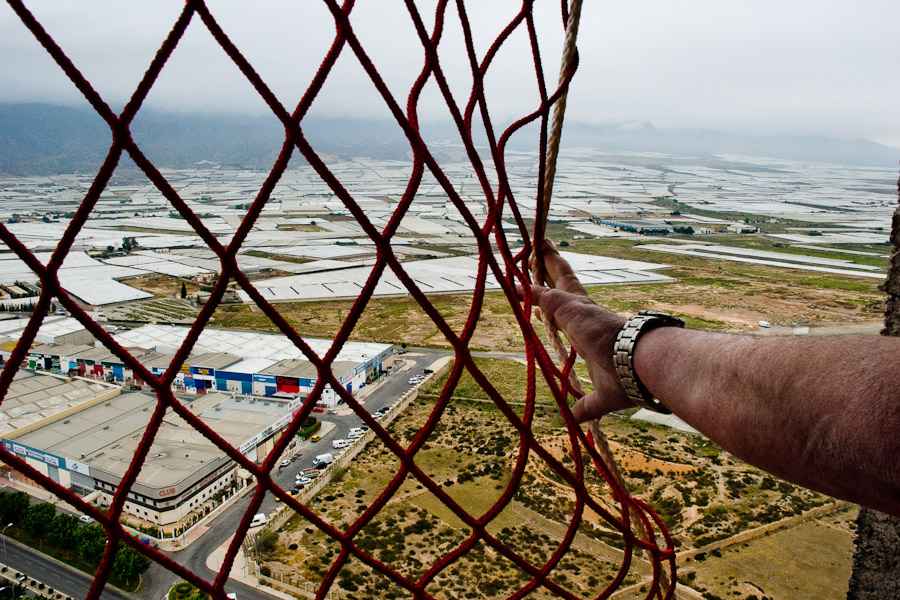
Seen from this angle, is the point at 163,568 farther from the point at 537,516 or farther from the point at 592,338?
the point at 592,338

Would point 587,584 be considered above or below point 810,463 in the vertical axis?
below

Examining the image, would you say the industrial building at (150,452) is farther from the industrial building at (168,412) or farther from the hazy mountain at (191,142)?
the hazy mountain at (191,142)

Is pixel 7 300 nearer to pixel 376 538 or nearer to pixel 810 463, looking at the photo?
pixel 376 538

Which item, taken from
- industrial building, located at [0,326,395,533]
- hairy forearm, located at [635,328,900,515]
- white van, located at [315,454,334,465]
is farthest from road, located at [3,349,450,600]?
hairy forearm, located at [635,328,900,515]

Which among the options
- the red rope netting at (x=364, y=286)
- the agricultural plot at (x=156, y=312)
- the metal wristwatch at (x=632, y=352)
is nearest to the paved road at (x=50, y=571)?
the red rope netting at (x=364, y=286)

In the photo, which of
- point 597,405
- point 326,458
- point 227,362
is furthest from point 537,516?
point 227,362

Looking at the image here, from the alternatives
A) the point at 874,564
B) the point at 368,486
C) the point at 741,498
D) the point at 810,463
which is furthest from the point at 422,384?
the point at 810,463

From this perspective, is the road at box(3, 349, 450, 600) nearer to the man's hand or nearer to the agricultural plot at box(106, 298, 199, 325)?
the man's hand
